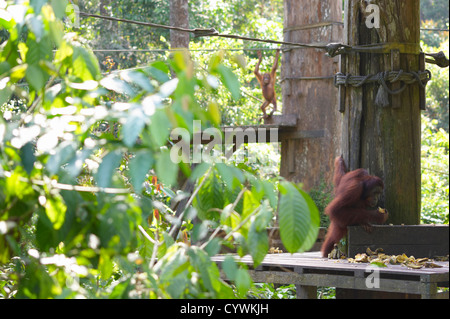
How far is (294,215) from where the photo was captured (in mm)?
1365

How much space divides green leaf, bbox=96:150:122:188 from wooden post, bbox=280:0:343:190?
4597mm

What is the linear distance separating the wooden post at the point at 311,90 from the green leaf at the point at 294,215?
4367 mm

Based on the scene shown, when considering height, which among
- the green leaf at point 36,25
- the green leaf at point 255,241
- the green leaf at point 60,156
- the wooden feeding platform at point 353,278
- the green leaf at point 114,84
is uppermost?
the green leaf at point 36,25

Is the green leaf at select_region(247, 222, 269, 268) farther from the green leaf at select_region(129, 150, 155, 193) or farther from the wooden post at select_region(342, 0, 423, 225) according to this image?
the wooden post at select_region(342, 0, 423, 225)

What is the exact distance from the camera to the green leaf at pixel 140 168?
116 cm

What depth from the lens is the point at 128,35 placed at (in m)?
12.4

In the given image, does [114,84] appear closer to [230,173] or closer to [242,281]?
[230,173]

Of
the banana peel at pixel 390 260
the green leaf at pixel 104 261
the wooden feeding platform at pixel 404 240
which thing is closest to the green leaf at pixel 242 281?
the green leaf at pixel 104 261

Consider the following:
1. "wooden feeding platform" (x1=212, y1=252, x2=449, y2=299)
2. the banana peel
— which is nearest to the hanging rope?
the banana peel

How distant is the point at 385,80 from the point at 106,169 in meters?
2.55

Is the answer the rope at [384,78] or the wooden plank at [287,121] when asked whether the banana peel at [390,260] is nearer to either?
the rope at [384,78]
